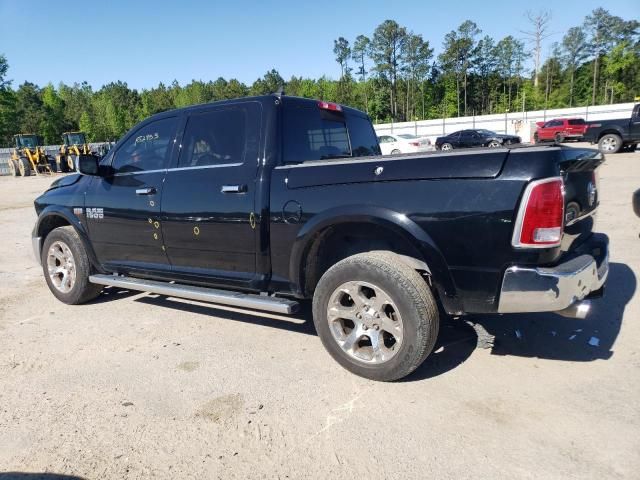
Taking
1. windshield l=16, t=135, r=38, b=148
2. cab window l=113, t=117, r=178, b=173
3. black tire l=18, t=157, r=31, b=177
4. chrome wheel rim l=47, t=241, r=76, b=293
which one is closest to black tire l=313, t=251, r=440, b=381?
cab window l=113, t=117, r=178, b=173

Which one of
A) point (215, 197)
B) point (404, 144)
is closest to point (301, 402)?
point (215, 197)

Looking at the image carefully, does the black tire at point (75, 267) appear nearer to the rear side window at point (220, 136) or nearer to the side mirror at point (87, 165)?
the side mirror at point (87, 165)

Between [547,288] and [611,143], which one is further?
[611,143]

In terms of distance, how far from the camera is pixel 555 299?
102 inches

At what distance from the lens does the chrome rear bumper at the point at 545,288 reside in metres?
2.57

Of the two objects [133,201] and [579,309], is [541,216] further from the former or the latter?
[133,201]

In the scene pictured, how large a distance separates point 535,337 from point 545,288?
4.35ft

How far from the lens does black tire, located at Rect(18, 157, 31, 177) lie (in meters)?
Answer: 30.0

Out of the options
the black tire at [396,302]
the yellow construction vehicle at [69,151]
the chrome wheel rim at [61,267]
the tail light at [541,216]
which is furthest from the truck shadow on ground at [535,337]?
the yellow construction vehicle at [69,151]

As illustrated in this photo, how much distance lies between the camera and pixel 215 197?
3.73 m

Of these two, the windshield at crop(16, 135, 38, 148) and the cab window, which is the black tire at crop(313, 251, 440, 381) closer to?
the cab window

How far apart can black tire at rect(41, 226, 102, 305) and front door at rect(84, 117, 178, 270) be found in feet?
0.75

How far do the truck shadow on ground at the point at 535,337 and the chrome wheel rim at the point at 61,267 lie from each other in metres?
3.77

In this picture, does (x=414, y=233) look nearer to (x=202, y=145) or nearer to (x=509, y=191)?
(x=509, y=191)
